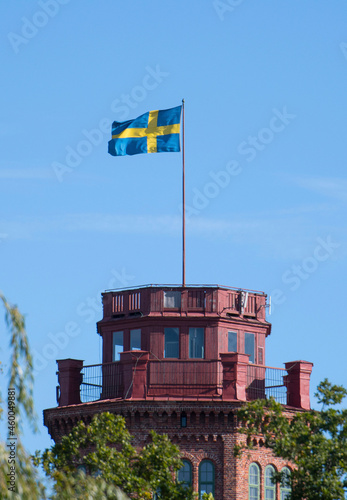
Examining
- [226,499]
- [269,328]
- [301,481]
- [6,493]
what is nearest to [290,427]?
[301,481]

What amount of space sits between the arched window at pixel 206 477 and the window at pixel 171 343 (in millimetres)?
5607

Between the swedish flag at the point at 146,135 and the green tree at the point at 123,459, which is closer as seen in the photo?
the green tree at the point at 123,459

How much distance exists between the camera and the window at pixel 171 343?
58750mm

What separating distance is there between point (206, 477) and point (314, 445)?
8.60 m

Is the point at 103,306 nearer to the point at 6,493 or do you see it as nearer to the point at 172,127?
the point at 172,127

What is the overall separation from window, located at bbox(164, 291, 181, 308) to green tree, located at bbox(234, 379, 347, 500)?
9357mm

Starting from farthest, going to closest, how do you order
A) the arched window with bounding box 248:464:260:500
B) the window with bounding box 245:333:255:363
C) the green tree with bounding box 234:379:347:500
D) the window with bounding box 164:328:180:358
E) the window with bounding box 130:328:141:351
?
the window with bounding box 245:333:255:363 → the window with bounding box 130:328:141:351 → the window with bounding box 164:328:180:358 → the arched window with bounding box 248:464:260:500 → the green tree with bounding box 234:379:347:500

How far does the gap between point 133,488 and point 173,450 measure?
284 cm

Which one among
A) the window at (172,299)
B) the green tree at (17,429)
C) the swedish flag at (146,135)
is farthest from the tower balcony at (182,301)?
the green tree at (17,429)

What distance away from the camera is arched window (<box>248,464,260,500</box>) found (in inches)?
2226

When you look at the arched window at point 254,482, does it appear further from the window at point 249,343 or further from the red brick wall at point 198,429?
the window at point 249,343

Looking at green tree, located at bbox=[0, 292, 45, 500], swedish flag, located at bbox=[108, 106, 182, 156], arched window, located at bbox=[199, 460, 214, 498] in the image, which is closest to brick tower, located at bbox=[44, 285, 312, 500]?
arched window, located at bbox=[199, 460, 214, 498]

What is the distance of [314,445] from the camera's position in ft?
161

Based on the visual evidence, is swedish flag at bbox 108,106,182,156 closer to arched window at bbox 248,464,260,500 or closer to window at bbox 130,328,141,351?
window at bbox 130,328,141,351
